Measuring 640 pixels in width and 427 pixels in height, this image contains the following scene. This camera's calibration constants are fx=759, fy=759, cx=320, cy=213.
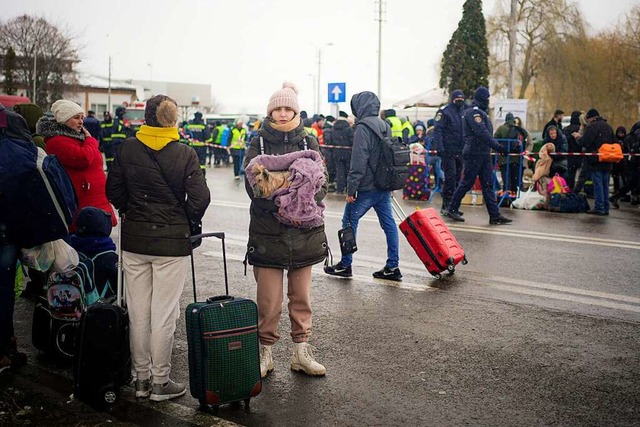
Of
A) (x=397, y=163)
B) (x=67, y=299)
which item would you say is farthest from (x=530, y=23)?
(x=67, y=299)

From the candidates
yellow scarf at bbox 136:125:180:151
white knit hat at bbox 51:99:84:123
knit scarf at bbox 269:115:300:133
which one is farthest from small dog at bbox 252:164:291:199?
white knit hat at bbox 51:99:84:123

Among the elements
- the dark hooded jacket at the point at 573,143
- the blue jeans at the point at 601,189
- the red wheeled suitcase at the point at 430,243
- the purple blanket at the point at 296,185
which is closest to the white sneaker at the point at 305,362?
the purple blanket at the point at 296,185

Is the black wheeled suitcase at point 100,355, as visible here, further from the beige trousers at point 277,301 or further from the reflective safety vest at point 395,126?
the reflective safety vest at point 395,126

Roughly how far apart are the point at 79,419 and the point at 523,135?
48.3 ft

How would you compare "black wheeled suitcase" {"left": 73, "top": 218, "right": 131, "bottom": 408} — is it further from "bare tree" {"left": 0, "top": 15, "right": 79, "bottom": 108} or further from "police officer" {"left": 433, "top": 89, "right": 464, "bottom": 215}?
"bare tree" {"left": 0, "top": 15, "right": 79, "bottom": 108}

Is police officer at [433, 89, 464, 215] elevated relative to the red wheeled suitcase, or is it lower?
elevated

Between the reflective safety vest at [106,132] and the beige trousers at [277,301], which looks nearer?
the beige trousers at [277,301]

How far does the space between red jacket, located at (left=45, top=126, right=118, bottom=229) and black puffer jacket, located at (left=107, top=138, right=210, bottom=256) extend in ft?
6.21

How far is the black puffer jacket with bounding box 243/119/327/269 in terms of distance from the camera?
5293mm

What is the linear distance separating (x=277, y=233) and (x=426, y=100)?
103ft

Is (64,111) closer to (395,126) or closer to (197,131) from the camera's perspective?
(395,126)

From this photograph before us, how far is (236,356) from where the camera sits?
15.3ft

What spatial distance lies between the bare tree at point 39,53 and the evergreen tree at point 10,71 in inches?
45.3

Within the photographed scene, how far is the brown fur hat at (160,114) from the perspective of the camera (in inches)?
192
